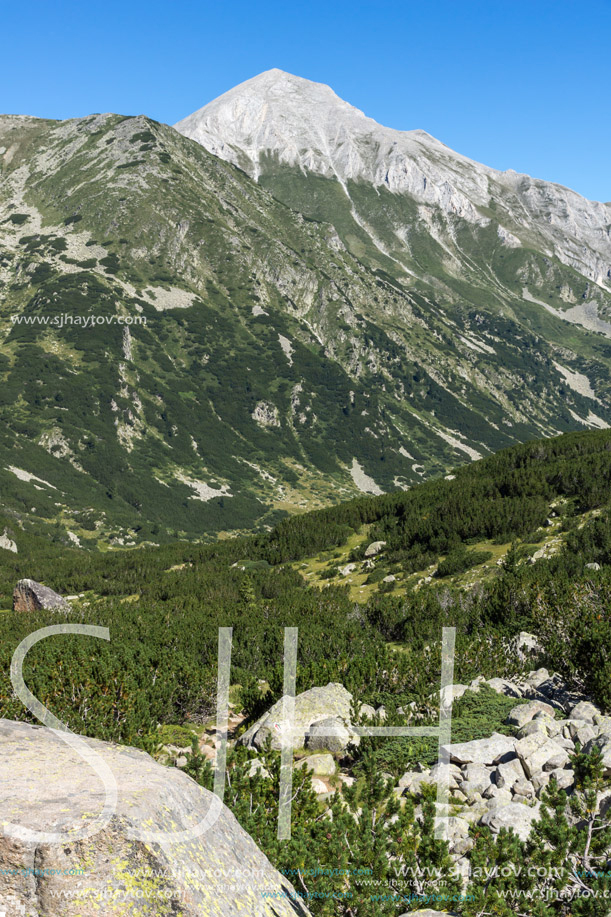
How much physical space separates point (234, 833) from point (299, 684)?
8742mm

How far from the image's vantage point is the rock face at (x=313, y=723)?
10.0 m

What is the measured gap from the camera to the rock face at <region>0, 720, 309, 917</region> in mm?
3562

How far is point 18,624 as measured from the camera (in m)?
21.6

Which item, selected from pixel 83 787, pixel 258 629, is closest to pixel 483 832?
pixel 83 787

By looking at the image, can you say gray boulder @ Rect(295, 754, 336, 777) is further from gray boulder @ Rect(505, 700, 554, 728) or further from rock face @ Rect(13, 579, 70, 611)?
rock face @ Rect(13, 579, 70, 611)

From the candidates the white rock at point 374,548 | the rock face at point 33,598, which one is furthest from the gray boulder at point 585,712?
the rock face at point 33,598

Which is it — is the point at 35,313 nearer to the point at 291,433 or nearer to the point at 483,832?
the point at 291,433

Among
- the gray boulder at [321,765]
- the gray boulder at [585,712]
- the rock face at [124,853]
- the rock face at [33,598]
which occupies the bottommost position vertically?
the rock face at [33,598]

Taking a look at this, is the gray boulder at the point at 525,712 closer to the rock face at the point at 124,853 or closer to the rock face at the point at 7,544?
the rock face at the point at 124,853

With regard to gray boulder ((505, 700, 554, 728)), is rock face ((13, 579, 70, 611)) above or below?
below

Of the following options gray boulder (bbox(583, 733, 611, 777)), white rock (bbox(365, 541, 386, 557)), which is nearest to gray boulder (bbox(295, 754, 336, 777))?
gray boulder (bbox(583, 733, 611, 777))

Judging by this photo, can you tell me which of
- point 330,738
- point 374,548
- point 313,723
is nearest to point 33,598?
point 374,548

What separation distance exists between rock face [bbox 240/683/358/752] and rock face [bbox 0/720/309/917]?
4.59m

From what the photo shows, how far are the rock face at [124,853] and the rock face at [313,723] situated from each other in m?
4.59
